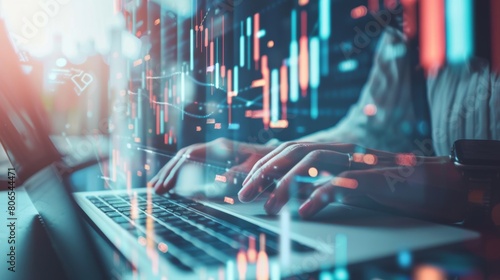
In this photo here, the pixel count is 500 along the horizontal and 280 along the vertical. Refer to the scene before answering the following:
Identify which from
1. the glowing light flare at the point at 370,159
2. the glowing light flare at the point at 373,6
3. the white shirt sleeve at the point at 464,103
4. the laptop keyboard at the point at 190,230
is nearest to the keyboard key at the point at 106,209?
the laptop keyboard at the point at 190,230

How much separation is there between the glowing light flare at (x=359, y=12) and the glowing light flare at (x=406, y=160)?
274 mm

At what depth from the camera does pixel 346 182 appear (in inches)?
19.7

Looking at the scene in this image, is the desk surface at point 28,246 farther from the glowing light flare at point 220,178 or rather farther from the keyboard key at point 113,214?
the glowing light flare at point 220,178

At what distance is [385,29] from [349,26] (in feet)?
0.21

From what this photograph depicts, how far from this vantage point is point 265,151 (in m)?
0.67

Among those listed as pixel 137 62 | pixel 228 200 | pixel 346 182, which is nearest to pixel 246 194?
pixel 228 200

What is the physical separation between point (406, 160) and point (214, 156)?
33cm

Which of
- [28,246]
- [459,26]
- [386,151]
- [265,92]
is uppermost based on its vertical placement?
[459,26]

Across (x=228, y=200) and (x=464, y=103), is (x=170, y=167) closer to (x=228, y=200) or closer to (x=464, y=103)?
(x=228, y=200)

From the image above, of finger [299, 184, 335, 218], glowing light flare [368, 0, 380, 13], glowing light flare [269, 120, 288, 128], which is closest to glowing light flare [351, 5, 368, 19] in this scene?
glowing light flare [368, 0, 380, 13]

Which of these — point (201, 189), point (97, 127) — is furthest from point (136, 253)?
point (97, 127)

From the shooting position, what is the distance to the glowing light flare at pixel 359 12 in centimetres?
66

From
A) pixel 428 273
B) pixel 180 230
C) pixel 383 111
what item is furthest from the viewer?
pixel 383 111

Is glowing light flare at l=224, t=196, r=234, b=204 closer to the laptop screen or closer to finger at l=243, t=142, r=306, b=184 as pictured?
finger at l=243, t=142, r=306, b=184
